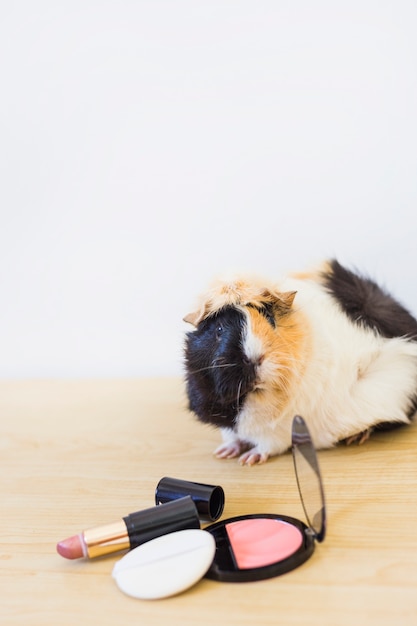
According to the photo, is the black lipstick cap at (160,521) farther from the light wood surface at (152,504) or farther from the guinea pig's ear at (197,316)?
the guinea pig's ear at (197,316)

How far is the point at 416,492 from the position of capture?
2.97ft

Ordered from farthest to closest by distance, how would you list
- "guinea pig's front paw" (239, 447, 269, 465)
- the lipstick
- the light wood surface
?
"guinea pig's front paw" (239, 447, 269, 465) → the lipstick → the light wood surface

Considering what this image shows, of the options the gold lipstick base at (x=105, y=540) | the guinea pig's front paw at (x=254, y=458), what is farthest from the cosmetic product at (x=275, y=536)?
the guinea pig's front paw at (x=254, y=458)

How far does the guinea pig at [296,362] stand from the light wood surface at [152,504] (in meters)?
0.06

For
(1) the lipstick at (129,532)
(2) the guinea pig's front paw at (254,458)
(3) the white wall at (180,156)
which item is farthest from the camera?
(3) the white wall at (180,156)

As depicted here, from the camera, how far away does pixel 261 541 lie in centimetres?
78

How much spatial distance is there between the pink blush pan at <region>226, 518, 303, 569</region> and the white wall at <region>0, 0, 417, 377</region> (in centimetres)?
68

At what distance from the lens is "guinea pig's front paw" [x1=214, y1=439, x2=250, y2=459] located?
1.13 m

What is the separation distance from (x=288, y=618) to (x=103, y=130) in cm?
130

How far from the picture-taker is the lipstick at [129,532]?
782mm

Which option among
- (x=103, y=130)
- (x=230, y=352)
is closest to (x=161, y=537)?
(x=230, y=352)

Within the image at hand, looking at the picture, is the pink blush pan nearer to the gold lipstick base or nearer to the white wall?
the gold lipstick base

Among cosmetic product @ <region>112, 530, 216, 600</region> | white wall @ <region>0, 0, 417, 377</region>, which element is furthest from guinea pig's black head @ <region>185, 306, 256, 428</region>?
white wall @ <region>0, 0, 417, 377</region>

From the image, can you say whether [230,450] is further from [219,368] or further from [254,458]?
[219,368]
